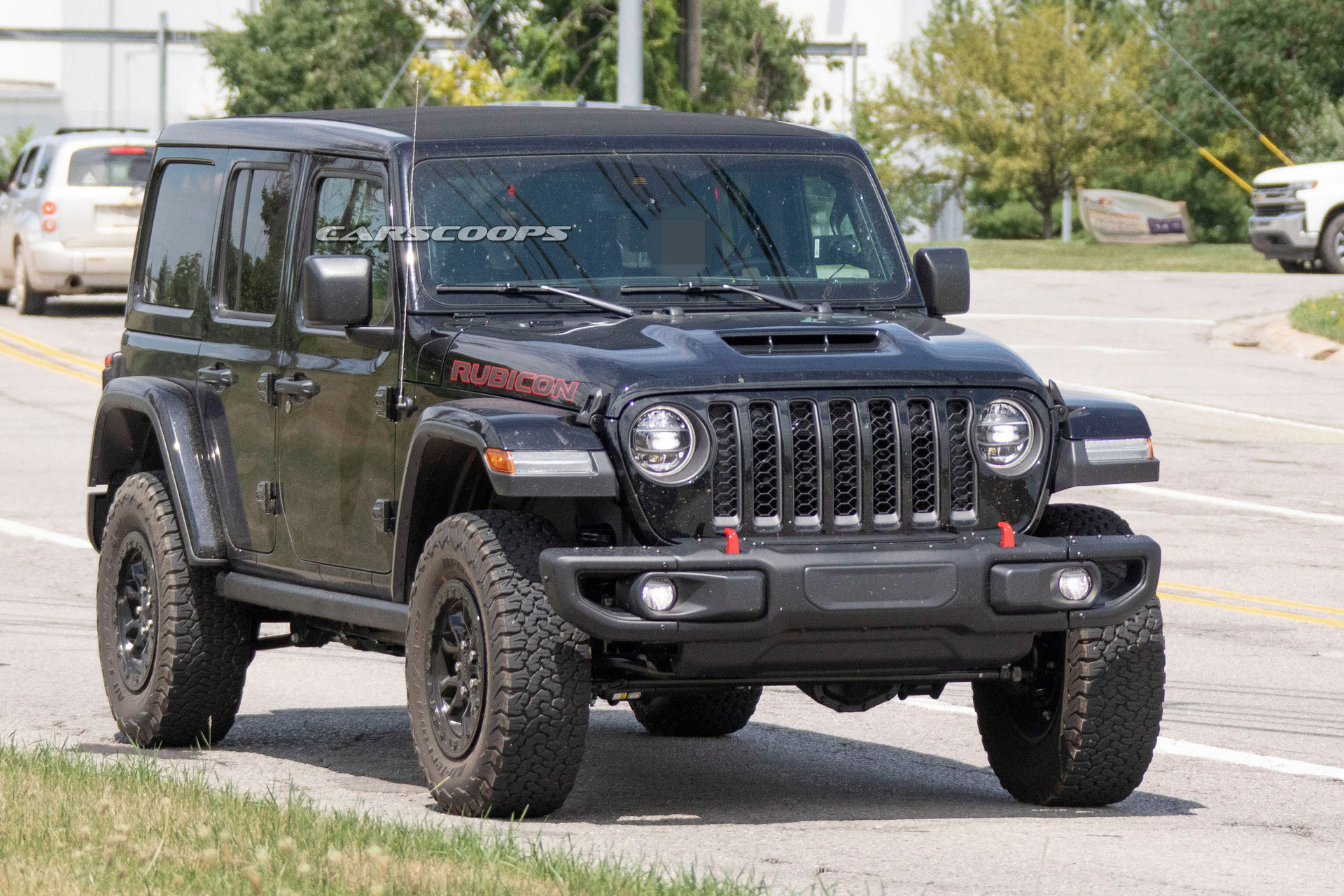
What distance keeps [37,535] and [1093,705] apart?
8.57 m

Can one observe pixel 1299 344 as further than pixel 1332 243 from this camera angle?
No

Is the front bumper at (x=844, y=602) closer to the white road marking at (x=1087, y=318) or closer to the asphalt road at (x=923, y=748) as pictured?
the asphalt road at (x=923, y=748)

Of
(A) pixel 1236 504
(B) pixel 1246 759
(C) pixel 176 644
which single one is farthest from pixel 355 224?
(A) pixel 1236 504

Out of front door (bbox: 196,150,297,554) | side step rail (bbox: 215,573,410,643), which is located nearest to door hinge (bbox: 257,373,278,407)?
front door (bbox: 196,150,297,554)

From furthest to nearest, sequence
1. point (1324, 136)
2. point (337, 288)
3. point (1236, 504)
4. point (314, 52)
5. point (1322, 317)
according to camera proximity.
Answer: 1. point (314, 52)
2. point (1324, 136)
3. point (1322, 317)
4. point (1236, 504)
5. point (337, 288)

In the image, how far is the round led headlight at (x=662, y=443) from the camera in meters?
5.86

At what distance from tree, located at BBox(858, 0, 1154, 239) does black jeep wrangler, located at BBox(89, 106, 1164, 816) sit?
49517 millimetres

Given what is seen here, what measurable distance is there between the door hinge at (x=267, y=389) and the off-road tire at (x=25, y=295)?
66.4ft

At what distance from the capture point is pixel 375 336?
6.77m

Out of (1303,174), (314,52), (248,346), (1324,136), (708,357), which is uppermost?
(314,52)

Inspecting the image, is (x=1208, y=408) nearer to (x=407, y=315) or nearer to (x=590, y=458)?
(x=407, y=315)

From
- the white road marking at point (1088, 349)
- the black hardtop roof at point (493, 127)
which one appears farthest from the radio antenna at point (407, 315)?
the white road marking at point (1088, 349)

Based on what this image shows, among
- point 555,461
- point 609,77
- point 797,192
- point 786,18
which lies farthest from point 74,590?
point 786,18

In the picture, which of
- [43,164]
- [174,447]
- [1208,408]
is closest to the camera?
[174,447]
